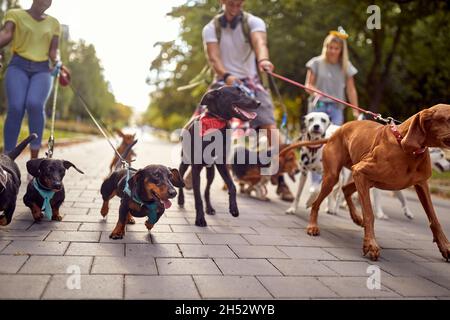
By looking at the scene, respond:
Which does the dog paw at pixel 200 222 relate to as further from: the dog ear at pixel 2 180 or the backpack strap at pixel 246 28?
the backpack strap at pixel 246 28

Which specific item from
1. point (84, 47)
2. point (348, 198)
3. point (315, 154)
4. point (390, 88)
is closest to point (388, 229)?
point (348, 198)

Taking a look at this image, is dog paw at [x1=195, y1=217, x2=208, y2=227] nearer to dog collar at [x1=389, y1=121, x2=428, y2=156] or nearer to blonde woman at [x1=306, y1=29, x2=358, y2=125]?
dog collar at [x1=389, y1=121, x2=428, y2=156]

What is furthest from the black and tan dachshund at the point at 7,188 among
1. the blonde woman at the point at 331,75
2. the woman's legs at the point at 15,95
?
the blonde woman at the point at 331,75

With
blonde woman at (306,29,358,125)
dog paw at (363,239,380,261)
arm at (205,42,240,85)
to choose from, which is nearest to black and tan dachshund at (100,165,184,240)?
dog paw at (363,239,380,261)

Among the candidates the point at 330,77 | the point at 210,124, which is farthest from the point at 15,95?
the point at 330,77

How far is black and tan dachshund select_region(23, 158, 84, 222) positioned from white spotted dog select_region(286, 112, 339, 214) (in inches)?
119

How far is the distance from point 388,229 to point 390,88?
17.7 meters

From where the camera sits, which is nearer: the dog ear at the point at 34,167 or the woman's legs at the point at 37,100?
the dog ear at the point at 34,167

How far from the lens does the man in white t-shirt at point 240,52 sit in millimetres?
5746

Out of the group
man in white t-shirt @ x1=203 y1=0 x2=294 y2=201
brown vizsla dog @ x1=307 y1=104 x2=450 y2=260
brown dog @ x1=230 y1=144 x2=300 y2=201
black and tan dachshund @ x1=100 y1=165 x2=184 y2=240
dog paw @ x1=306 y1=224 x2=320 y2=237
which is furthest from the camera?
brown dog @ x1=230 y1=144 x2=300 y2=201

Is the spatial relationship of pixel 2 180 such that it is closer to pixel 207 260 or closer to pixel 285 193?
pixel 207 260

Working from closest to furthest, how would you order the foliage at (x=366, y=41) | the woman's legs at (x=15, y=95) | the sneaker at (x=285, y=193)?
the woman's legs at (x=15, y=95)
the sneaker at (x=285, y=193)
the foliage at (x=366, y=41)

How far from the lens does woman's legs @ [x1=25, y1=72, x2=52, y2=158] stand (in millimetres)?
5699

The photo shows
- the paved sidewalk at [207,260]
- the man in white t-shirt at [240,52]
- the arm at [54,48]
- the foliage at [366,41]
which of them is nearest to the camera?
the paved sidewalk at [207,260]
